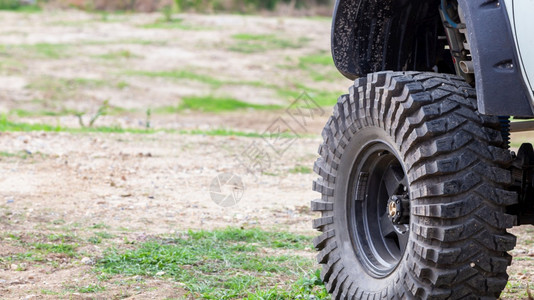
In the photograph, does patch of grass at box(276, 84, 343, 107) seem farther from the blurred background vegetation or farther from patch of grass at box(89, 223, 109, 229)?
patch of grass at box(89, 223, 109, 229)

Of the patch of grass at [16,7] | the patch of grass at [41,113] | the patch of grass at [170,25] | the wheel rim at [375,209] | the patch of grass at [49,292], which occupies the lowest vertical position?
the patch of grass at [41,113]

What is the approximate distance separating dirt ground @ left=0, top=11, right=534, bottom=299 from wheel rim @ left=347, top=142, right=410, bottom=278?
896mm

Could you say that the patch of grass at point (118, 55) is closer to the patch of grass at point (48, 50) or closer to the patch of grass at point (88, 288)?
the patch of grass at point (48, 50)

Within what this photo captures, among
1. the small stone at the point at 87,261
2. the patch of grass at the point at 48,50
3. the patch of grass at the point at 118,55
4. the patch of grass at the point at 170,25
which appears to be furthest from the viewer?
the patch of grass at the point at 170,25

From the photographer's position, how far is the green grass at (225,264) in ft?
14.1

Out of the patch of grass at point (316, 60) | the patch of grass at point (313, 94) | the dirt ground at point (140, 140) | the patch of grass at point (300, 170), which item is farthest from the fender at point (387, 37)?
the patch of grass at point (316, 60)

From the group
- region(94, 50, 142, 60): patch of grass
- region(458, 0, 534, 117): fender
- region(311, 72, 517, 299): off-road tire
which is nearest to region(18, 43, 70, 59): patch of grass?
region(94, 50, 142, 60): patch of grass

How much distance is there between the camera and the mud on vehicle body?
3.03 meters

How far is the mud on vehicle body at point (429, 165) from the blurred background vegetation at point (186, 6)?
17.3 metres

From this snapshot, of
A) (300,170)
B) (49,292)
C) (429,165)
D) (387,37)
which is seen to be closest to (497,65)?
(429,165)

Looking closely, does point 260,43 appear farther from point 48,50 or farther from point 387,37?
point 387,37

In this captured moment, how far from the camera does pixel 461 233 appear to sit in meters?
3.11

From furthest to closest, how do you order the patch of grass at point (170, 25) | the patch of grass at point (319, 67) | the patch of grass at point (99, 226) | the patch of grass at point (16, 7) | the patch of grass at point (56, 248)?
1. the patch of grass at point (16, 7)
2. the patch of grass at point (170, 25)
3. the patch of grass at point (319, 67)
4. the patch of grass at point (99, 226)
5. the patch of grass at point (56, 248)

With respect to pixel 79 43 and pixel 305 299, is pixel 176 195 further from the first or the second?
pixel 79 43
